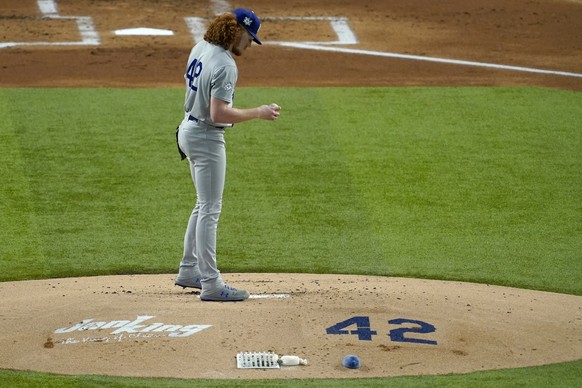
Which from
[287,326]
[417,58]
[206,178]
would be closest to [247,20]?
[206,178]

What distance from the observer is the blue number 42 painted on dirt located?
737 centimetres

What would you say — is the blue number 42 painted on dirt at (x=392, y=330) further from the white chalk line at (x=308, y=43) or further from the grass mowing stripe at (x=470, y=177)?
the white chalk line at (x=308, y=43)

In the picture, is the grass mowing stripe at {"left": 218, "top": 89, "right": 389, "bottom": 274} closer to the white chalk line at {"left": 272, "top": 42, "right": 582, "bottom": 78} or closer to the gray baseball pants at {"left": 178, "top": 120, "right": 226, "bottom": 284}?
the gray baseball pants at {"left": 178, "top": 120, "right": 226, "bottom": 284}

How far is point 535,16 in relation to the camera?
19703mm

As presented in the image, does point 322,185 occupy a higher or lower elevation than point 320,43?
lower

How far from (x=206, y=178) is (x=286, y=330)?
3.76 ft

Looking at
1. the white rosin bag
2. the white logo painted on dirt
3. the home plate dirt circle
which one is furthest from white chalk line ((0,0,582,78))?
the white rosin bag

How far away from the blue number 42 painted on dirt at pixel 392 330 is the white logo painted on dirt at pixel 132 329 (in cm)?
83

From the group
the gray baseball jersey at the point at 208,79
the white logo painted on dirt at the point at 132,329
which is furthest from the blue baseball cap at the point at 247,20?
the white logo painted on dirt at the point at 132,329

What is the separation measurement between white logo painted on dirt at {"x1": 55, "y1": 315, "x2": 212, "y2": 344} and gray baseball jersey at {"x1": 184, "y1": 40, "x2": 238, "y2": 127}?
1323 millimetres

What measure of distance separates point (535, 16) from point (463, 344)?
13236 mm

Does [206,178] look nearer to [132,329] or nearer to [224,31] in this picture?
[224,31]

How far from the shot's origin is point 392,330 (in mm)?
7512

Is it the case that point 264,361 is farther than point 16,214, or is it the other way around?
point 16,214
